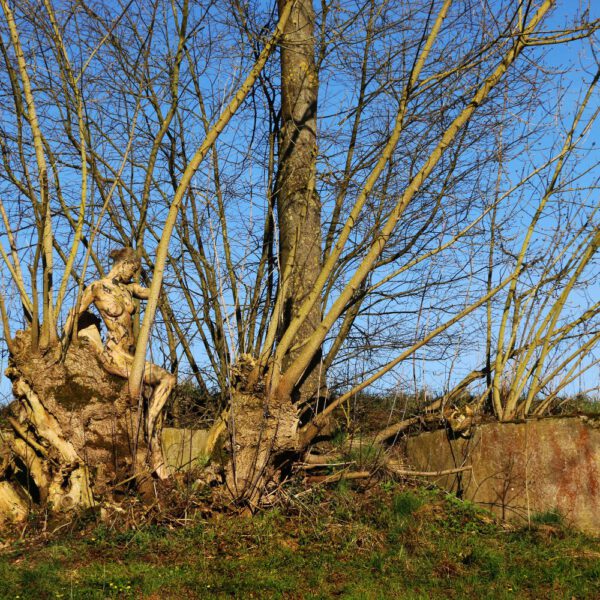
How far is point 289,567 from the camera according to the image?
536 centimetres

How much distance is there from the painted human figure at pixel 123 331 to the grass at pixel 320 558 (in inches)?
41.3

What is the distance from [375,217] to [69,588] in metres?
5.08

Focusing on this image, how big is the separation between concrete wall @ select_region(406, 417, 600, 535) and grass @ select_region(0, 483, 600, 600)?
0.31 meters

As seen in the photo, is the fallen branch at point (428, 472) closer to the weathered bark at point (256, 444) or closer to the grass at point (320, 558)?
the grass at point (320, 558)

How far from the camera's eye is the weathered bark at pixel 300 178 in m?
7.94

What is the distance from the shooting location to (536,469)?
22.5 feet

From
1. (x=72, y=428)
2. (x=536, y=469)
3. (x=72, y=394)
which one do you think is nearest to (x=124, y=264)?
(x=72, y=394)

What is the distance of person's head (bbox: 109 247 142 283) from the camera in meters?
6.87

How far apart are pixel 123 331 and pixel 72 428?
3.15 feet

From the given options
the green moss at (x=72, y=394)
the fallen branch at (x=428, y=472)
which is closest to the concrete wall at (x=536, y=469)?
the fallen branch at (x=428, y=472)

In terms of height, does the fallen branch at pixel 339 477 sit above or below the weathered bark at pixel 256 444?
below

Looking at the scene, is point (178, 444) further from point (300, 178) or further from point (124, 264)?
point (300, 178)

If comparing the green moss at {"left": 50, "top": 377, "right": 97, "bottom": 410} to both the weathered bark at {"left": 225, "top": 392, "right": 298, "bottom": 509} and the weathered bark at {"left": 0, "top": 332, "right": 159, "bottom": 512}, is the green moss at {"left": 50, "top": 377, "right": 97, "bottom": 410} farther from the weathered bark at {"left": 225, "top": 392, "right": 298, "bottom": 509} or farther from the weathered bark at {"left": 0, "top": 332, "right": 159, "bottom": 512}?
the weathered bark at {"left": 225, "top": 392, "right": 298, "bottom": 509}

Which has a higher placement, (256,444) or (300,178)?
(300,178)
